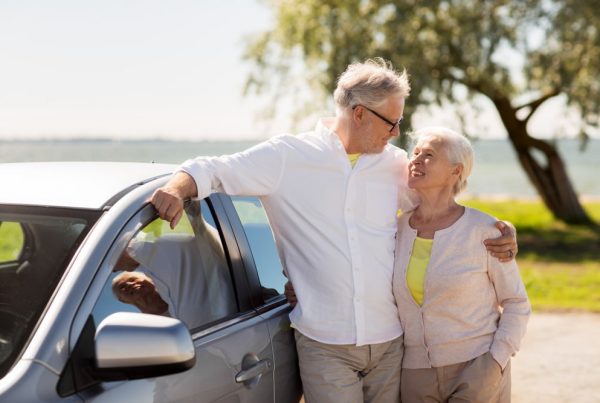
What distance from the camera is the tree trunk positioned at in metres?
19.0

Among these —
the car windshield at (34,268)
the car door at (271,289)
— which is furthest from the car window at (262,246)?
the car windshield at (34,268)

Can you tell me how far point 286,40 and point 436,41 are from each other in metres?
3.32

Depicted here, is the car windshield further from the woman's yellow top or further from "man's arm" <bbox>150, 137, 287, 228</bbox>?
the woman's yellow top

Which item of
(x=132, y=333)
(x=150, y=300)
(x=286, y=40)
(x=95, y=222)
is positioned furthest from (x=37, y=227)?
(x=286, y=40)

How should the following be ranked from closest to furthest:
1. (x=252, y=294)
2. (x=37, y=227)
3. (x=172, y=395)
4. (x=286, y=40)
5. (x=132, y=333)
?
(x=132, y=333), (x=172, y=395), (x=37, y=227), (x=252, y=294), (x=286, y=40)

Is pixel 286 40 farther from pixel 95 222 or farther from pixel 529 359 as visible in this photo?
pixel 95 222

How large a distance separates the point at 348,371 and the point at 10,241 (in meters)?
1.67

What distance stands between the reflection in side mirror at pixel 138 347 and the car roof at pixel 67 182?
0.55m

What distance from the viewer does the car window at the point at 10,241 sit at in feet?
10.2

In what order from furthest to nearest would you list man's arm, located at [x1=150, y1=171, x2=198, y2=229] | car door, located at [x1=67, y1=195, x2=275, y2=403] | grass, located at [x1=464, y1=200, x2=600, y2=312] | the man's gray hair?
grass, located at [x1=464, y1=200, x2=600, y2=312] → the man's gray hair → man's arm, located at [x1=150, y1=171, x2=198, y2=229] → car door, located at [x1=67, y1=195, x2=275, y2=403]

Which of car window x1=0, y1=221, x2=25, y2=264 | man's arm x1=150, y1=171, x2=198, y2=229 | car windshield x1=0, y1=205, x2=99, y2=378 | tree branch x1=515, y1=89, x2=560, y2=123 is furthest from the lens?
tree branch x1=515, y1=89, x2=560, y2=123

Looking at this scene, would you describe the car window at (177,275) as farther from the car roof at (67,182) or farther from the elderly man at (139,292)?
the car roof at (67,182)

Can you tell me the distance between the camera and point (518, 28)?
17.0 metres

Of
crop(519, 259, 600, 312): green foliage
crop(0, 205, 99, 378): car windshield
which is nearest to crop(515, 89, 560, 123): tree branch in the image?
crop(519, 259, 600, 312): green foliage
